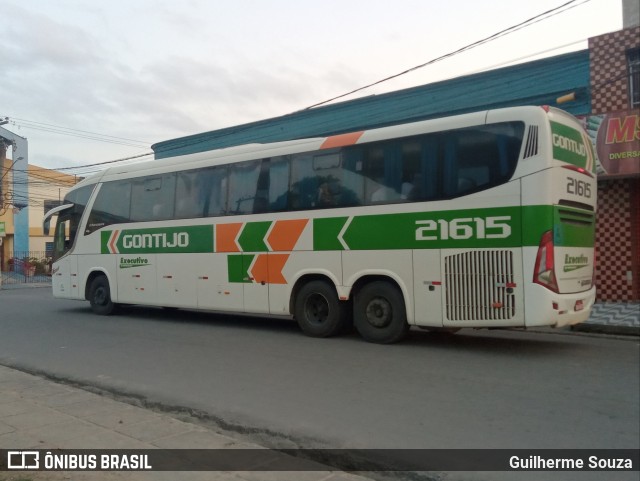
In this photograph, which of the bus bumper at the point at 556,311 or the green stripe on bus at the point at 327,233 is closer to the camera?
the bus bumper at the point at 556,311

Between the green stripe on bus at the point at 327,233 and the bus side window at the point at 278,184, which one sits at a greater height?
the bus side window at the point at 278,184

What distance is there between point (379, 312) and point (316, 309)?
4.86ft

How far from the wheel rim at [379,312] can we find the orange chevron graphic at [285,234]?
1952 mm

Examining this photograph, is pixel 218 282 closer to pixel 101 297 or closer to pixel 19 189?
pixel 101 297

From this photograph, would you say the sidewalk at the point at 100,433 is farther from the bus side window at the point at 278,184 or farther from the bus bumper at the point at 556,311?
the bus side window at the point at 278,184

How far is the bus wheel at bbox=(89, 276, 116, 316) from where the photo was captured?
15.3m

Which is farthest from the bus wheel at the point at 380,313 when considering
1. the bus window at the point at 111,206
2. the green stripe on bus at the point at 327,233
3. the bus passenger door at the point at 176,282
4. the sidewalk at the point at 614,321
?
the bus window at the point at 111,206

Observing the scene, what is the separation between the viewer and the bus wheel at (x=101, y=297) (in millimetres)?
15281

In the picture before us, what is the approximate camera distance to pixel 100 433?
552 cm

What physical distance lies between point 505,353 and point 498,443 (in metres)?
4.08

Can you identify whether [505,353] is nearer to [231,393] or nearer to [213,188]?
[231,393]

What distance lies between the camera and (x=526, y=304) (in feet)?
27.5

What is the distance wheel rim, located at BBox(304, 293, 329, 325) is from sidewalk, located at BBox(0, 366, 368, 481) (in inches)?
184

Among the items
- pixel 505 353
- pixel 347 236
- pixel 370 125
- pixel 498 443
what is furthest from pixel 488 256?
pixel 370 125
